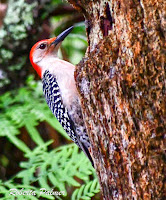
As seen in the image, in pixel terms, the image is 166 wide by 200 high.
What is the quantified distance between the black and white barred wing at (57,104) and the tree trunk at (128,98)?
1.09m

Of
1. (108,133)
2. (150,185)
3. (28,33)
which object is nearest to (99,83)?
(108,133)

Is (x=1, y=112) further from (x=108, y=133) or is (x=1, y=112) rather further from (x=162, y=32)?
(x=162, y=32)

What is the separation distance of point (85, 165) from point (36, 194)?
1.85ft

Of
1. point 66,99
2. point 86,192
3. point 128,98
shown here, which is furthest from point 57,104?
point 128,98

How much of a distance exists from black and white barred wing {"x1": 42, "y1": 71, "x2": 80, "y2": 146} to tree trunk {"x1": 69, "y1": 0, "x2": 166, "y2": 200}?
1.09 m

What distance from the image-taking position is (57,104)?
2.79 meters

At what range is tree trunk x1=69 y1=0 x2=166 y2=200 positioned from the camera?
57.1 inches

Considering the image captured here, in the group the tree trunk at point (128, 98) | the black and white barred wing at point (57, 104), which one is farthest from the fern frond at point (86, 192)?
the tree trunk at point (128, 98)

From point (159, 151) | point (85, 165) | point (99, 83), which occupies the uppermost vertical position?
point (99, 83)

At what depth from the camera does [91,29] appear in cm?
176

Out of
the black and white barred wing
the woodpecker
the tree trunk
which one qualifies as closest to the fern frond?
the woodpecker

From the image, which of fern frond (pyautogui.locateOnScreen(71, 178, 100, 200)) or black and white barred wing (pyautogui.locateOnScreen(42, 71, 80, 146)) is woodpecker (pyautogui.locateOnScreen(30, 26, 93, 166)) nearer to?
black and white barred wing (pyautogui.locateOnScreen(42, 71, 80, 146))

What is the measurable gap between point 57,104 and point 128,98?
1.36 metres

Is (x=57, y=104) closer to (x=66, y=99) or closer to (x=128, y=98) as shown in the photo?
(x=66, y=99)
